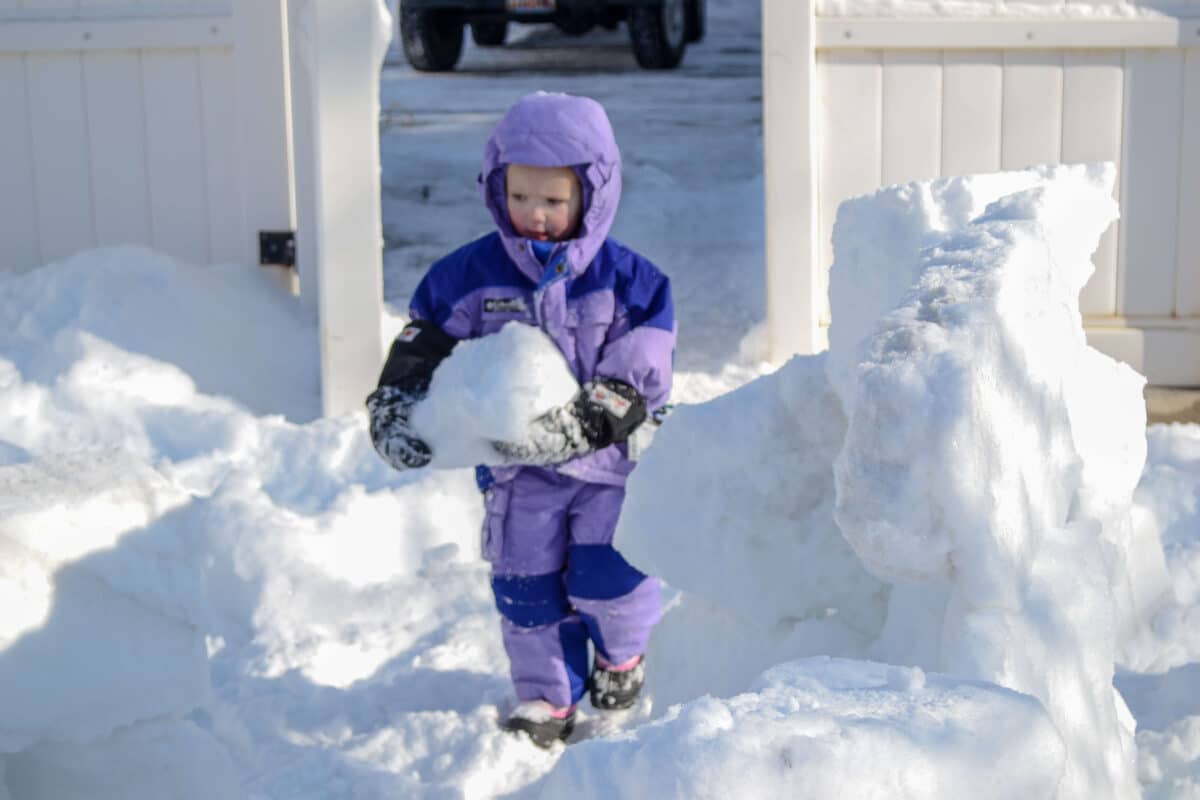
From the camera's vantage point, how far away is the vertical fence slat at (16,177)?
18.3 ft

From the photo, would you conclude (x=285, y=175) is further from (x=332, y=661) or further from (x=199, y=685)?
(x=199, y=685)

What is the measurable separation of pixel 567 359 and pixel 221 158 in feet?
9.60

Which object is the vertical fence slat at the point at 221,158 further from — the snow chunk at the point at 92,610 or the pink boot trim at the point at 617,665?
the snow chunk at the point at 92,610

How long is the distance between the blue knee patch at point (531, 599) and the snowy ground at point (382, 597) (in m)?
Answer: 0.23

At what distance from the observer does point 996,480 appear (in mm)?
1587

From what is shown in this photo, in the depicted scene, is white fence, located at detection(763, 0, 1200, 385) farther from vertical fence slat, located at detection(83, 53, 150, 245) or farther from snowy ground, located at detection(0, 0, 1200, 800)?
vertical fence slat, located at detection(83, 53, 150, 245)

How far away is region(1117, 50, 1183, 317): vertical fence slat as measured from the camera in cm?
525

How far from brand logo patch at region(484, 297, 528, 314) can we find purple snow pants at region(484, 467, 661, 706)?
1.07ft

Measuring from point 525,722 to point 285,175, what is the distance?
2.95m

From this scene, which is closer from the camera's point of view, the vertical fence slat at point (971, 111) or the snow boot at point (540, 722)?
the snow boot at point (540, 722)

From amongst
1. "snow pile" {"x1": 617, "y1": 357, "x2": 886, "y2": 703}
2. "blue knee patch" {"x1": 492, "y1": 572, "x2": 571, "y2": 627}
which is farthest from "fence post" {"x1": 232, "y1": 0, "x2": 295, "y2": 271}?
"snow pile" {"x1": 617, "y1": 357, "x2": 886, "y2": 703}

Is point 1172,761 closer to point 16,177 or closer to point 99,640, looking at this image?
point 99,640

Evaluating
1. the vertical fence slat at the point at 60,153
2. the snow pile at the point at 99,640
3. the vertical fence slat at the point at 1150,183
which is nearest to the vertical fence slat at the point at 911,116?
the vertical fence slat at the point at 1150,183

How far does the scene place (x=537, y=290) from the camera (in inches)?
120
